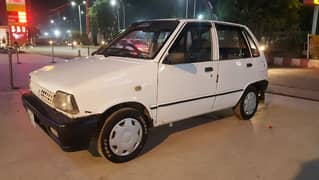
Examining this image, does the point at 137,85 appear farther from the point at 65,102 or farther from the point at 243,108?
the point at 243,108

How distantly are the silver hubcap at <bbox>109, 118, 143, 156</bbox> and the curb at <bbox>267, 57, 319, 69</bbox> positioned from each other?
12367 mm

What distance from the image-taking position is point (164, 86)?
3.82m

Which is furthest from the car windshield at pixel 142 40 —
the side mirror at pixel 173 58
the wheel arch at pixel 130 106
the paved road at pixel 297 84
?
the paved road at pixel 297 84

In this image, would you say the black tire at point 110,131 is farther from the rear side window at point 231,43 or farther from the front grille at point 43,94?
the rear side window at point 231,43

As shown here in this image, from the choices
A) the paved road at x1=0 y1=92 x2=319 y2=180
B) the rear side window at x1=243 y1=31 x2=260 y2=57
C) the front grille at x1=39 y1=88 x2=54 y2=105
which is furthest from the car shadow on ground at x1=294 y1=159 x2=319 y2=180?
the front grille at x1=39 y1=88 x2=54 y2=105

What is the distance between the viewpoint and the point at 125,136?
142 inches

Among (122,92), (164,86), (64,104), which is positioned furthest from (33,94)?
(164,86)

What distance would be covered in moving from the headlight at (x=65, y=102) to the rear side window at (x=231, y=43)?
2.34 m

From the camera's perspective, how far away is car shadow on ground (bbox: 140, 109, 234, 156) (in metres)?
4.23

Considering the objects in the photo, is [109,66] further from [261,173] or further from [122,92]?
[261,173]

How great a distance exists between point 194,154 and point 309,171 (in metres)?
1.33

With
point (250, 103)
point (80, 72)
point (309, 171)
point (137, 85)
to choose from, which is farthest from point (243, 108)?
point (80, 72)

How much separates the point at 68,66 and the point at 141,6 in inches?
1733

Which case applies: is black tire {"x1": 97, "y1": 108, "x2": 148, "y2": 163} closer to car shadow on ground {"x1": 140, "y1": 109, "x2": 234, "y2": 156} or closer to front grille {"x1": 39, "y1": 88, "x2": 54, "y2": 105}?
car shadow on ground {"x1": 140, "y1": 109, "x2": 234, "y2": 156}
